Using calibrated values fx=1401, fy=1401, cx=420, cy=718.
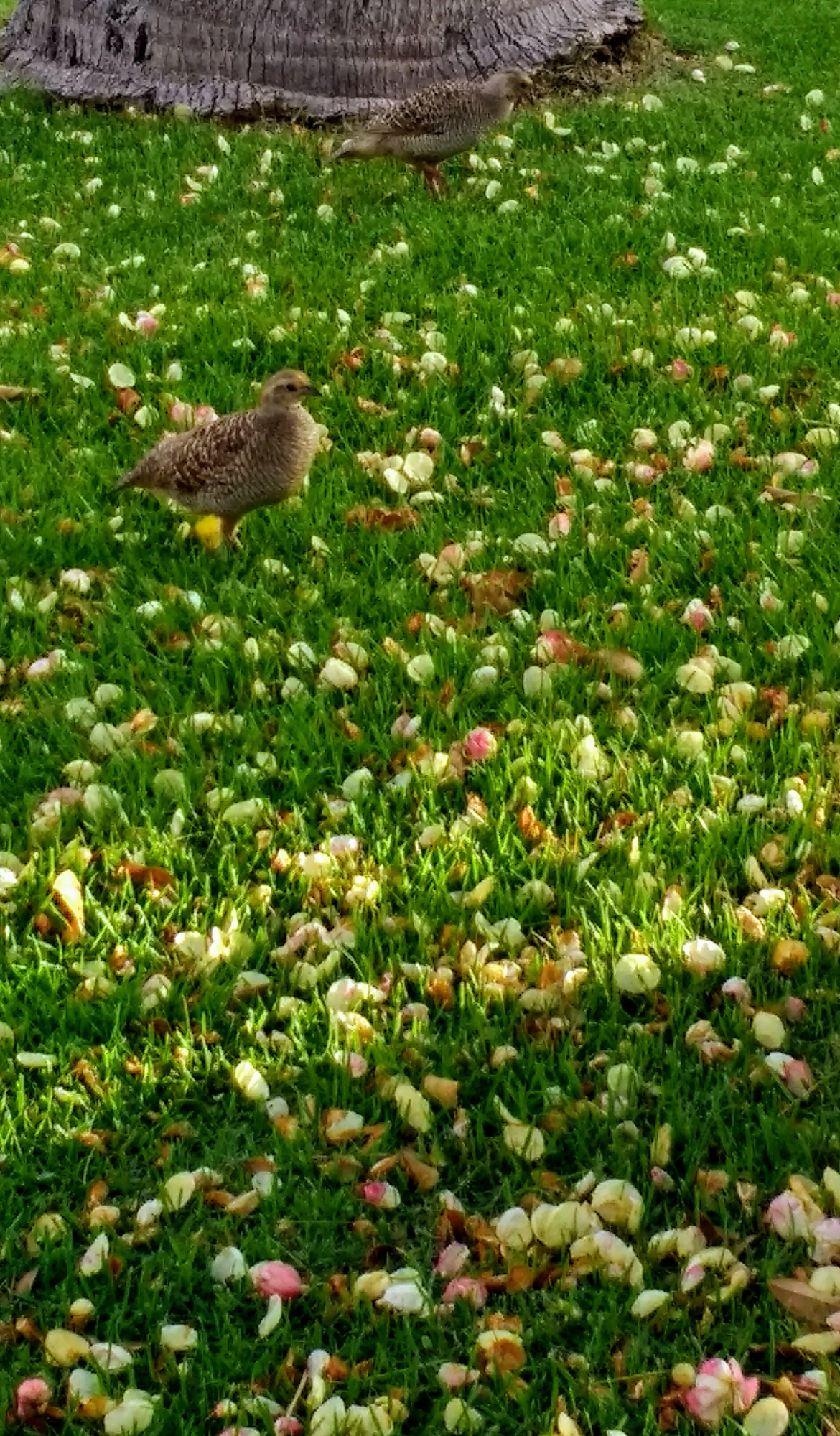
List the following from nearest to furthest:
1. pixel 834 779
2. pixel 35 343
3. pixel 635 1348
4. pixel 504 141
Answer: pixel 635 1348 < pixel 834 779 < pixel 35 343 < pixel 504 141

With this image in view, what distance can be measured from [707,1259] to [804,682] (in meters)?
2.10

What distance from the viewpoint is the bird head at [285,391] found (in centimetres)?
511

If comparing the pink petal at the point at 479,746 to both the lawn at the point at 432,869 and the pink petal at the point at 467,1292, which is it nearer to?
the lawn at the point at 432,869

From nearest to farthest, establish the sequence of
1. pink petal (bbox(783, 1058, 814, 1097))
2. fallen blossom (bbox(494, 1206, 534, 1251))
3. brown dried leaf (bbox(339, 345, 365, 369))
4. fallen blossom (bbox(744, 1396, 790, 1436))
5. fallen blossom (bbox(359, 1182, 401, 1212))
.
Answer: fallen blossom (bbox(744, 1396, 790, 1436)), fallen blossom (bbox(494, 1206, 534, 1251)), fallen blossom (bbox(359, 1182, 401, 1212)), pink petal (bbox(783, 1058, 814, 1097)), brown dried leaf (bbox(339, 345, 365, 369))

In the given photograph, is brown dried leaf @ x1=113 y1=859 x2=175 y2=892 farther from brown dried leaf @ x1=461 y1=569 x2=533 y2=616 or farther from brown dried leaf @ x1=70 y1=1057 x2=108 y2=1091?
brown dried leaf @ x1=461 y1=569 x2=533 y2=616

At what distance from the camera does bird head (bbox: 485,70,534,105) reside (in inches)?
341

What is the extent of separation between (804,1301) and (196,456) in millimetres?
3491

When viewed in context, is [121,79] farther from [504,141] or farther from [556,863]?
[556,863]

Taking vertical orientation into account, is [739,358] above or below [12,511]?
above

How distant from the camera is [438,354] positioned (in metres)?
6.52

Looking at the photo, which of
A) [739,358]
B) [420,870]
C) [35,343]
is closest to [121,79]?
[35,343]

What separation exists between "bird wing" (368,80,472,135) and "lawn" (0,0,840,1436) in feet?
5.11

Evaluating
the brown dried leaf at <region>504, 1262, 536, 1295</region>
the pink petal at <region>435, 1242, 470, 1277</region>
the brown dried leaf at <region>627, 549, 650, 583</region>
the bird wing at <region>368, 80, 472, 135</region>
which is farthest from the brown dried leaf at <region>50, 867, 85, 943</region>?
the bird wing at <region>368, 80, 472, 135</region>

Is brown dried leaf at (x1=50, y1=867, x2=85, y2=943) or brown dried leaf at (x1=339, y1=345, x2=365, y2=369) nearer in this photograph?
brown dried leaf at (x1=50, y1=867, x2=85, y2=943)
